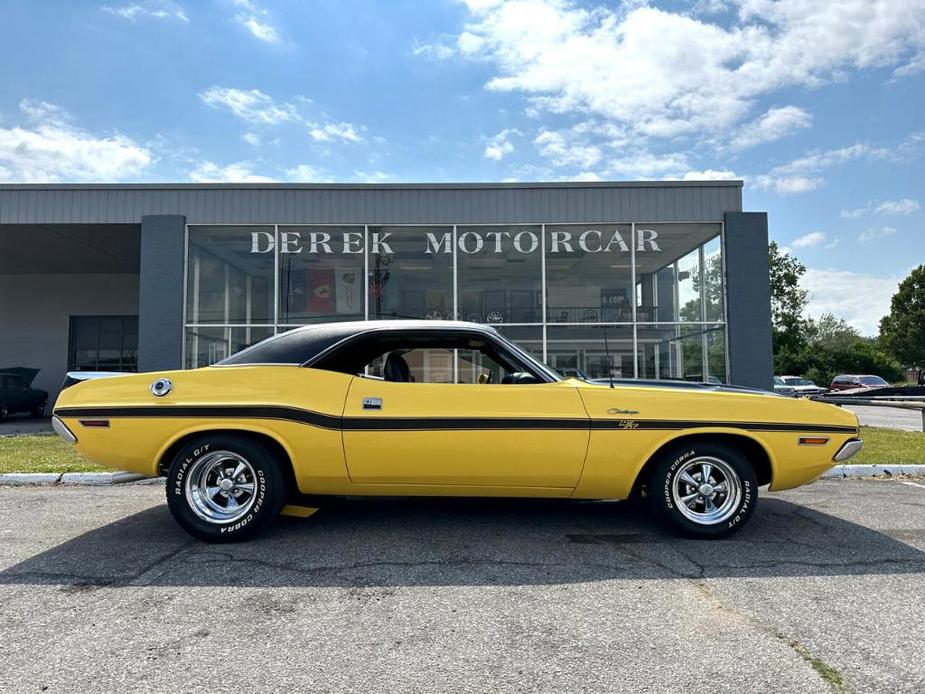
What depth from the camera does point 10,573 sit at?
363 cm

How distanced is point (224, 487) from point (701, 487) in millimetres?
3270

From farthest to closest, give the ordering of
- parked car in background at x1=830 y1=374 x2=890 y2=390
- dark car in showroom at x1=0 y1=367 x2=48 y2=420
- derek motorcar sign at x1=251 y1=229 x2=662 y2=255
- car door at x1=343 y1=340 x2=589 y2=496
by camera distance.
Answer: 1. parked car in background at x1=830 y1=374 x2=890 y2=390
2. dark car in showroom at x1=0 y1=367 x2=48 y2=420
3. derek motorcar sign at x1=251 y1=229 x2=662 y2=255
4. car door at x1=343 y1=340 x2=589 y2=496

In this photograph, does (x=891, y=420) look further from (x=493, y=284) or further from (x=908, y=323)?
(x=908, y=323)

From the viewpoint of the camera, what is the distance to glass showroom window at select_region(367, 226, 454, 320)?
13.5 m

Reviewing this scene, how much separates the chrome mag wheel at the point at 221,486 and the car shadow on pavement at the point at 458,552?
23 centimetres

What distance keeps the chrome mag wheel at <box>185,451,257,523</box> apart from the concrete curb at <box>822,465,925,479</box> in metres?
6.22

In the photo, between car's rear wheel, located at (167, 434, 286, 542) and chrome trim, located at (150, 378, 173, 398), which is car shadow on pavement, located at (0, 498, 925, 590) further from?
chrome trim, located at (150, 378, 173, 398)

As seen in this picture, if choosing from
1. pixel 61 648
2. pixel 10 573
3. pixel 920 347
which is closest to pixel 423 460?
pixel 61 648

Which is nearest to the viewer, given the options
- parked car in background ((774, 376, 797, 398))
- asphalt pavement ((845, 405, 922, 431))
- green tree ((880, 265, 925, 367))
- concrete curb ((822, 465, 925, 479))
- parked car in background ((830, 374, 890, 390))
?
parked car in background ((774, 376, 797, 398))

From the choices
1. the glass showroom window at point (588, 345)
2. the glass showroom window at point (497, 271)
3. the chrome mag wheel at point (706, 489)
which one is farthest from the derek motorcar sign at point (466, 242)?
the chrome mag wheel at point (706, 489)

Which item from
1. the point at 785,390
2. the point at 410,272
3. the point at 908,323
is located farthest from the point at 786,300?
the point at 410,272

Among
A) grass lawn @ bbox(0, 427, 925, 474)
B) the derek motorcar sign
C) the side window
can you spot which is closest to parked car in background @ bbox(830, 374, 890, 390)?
grass lawn @ bbox(0, 427, 925, 474)

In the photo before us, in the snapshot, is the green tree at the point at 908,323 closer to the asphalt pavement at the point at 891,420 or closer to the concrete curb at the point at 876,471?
the asphalt pavement at the point at 891,420

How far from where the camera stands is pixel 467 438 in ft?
13.5
